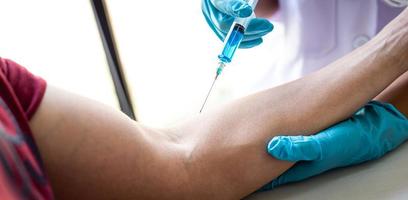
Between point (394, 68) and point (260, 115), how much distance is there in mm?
302

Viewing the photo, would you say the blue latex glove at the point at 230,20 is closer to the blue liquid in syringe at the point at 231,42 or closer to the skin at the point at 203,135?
the blue liquid in syringe at the point at 231,42

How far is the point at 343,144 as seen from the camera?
2.83 feet

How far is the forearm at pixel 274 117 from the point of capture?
2.85 ft

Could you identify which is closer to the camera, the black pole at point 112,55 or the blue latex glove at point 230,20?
the blue latex glove at point 230,20

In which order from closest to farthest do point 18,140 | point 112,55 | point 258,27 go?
point 18,140, point 258,27, point 112,55

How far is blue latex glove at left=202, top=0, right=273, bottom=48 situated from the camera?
1.04 meters

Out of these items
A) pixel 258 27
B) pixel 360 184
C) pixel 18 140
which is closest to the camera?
pixel 18 140

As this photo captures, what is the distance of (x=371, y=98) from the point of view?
912 mm

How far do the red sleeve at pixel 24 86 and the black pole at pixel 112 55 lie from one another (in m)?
1.07

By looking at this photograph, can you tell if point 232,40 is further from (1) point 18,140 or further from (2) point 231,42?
(1) point 18,140

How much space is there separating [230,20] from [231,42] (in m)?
0.11

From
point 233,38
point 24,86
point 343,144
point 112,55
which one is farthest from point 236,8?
point 112,55

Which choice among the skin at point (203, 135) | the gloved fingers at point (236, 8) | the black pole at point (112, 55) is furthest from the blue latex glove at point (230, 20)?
the black pole at point (112, 55)

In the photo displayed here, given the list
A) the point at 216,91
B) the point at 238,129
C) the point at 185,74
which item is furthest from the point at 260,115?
the point at 185,74
